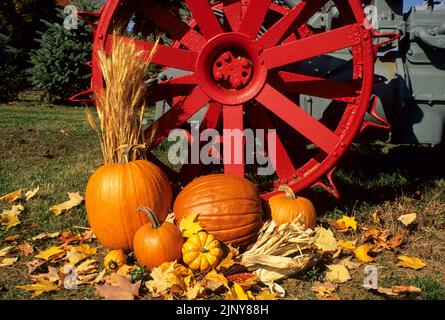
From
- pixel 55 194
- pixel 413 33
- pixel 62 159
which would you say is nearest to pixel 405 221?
pixel 413 33

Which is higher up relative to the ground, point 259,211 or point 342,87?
point 342,87

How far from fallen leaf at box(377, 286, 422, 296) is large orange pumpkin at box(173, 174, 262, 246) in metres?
0.77

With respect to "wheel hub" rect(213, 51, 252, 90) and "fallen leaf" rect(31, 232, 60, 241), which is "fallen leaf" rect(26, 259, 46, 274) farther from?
"wheel hub" rect(213, 51, 252, 90)

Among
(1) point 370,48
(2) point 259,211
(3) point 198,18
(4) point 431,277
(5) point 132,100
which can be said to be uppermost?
(3) point 198,18

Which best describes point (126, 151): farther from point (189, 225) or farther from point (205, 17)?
point (205, 17)

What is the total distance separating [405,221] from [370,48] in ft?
3.84

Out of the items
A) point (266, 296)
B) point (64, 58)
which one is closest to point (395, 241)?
point (266, 296)

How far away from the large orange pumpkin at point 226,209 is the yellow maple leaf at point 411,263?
83 centimetres

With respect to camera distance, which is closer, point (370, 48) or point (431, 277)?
point (431, 277)

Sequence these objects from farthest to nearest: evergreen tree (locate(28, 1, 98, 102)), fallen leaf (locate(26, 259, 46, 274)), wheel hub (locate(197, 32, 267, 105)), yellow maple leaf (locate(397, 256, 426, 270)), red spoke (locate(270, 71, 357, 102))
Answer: evergreen tree (locate(28, 1, 98, 102))
red spoke (locate(270, 71, 357, 102))
wheel hub (locate(197, 32, 267, 105))
yellow maple leaf (locate(397, 256, 426, 270))
fallen leaf (locate(26, 259, 46, 274))

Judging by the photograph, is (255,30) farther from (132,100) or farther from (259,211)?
(259,211)

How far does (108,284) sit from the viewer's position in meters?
2.21

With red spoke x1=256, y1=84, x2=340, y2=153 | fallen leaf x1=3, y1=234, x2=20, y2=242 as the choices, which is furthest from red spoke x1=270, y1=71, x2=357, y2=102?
fallen leaf x1=3, y1=234, x2=20, y2=242

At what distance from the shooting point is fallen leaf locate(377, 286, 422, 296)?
7.10 ft
